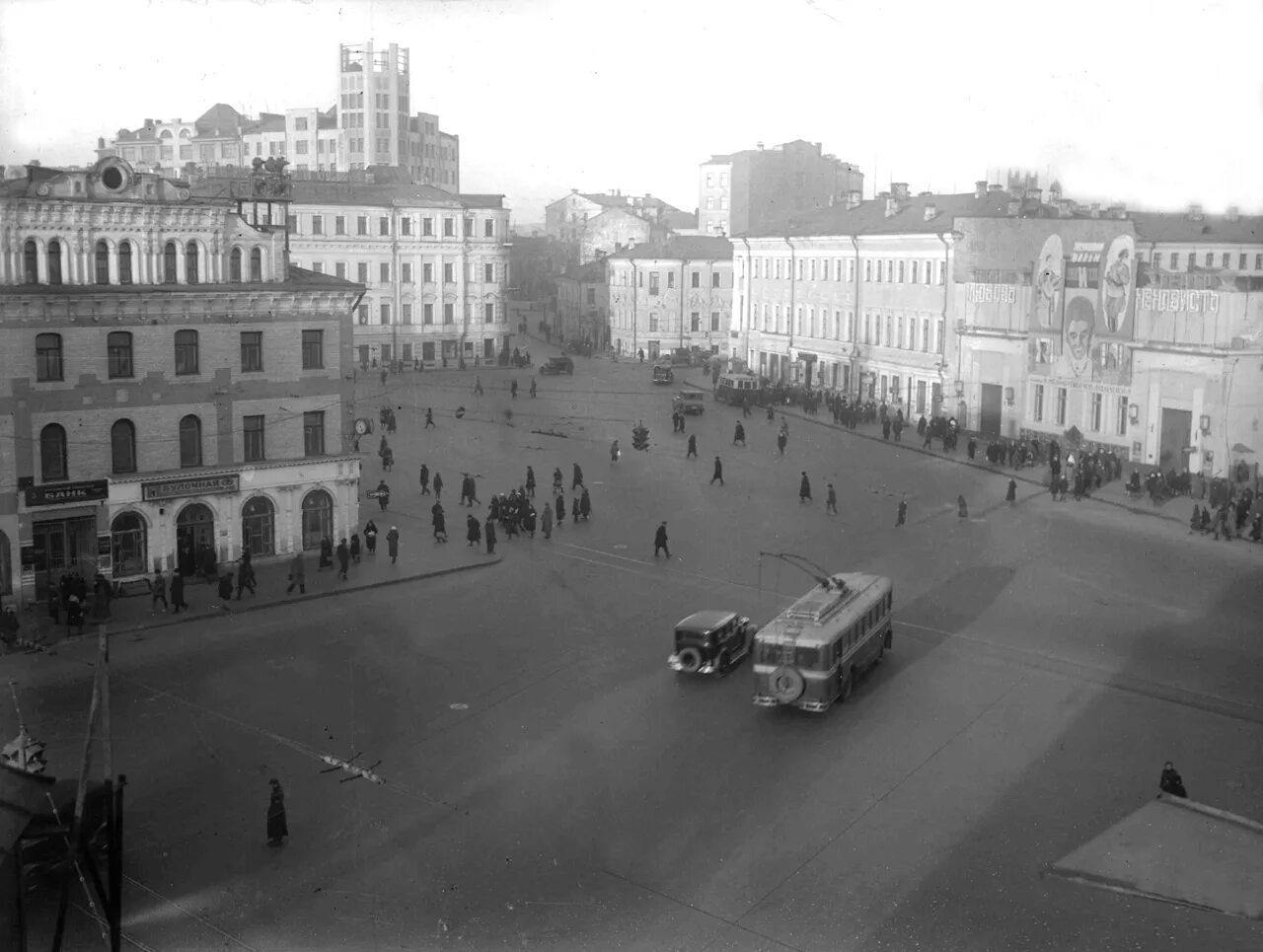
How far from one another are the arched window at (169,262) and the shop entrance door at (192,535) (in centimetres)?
419

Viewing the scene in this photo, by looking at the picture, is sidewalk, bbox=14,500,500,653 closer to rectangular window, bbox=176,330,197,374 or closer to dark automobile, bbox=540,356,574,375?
rectangular window, bbox=176,330,197,374

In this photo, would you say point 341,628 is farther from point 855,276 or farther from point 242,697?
point 855,276

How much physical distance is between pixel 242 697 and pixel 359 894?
21.0ft

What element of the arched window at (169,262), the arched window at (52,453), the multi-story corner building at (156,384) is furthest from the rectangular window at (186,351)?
the arched window at (52,453)

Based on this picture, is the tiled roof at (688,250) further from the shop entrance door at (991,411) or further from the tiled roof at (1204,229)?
the shop entrance door at (991,411)

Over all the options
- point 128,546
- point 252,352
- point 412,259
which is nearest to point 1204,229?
point 252,352

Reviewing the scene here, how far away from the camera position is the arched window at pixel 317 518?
2788 cm

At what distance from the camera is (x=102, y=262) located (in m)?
25.1

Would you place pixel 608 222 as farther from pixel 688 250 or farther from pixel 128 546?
pixel 128 546

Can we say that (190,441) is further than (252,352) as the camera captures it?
No

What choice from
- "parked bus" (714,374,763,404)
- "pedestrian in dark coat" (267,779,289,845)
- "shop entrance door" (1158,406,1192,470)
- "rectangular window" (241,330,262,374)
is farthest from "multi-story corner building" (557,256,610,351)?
"pedestrian in dark coat" (267,779,289,845)

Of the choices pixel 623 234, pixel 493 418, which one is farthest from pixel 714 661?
pixel 623 234

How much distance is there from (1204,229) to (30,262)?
1403 inches

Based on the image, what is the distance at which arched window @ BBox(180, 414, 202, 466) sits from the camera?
85.8ft
